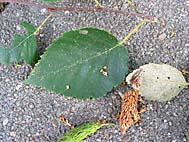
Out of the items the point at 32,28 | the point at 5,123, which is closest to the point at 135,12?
the point at 32,28

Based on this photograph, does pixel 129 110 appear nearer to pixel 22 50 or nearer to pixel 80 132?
pixel 80 132

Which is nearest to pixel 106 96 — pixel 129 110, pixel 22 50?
pixel 129 110

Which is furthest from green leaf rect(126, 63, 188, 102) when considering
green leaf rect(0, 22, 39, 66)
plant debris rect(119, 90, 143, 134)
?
green leaf rect(0, 22, 39, 66)

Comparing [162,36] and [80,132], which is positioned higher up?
[162,36]

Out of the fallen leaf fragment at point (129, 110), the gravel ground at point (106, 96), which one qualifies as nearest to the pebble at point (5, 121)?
the gravel ground at point (106, 96)

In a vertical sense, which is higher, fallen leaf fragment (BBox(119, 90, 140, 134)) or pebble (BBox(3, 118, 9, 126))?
fallen leaf fragment (BBox(119, 90, 140, 134))

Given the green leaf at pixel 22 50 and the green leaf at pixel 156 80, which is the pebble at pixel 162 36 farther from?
the green leaf at pixel 22 50

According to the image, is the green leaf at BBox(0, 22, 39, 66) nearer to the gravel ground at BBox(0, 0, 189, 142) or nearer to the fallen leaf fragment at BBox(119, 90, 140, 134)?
the gravel ground at BBox(0, 0, 189, 142)
